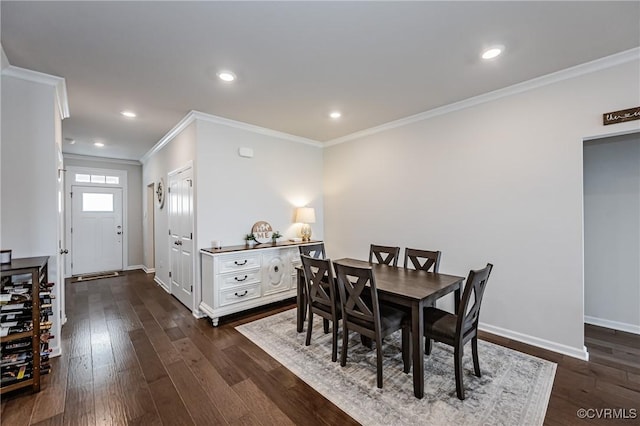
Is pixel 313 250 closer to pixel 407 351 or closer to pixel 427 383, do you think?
pixel 407 351

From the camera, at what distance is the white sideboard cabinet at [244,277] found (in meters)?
3.32

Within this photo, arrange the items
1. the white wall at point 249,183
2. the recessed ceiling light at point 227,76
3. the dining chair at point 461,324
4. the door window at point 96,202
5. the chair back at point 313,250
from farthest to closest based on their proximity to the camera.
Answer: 1. the door window at point 96,202
2. the white wall at point 249,183
3. the chair back at point 313,250
4. the recessed ceiling light at point 227,76
5. the dining chair at point 461,324

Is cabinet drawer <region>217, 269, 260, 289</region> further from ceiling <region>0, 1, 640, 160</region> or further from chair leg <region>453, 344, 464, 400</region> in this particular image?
chair leg <region>453, 344, 464, 400</region>

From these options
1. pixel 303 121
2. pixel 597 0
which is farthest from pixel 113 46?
pixel 597 0

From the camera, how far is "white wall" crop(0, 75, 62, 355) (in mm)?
2404

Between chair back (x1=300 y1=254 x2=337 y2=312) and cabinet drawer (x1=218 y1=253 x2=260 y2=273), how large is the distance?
3.84ft

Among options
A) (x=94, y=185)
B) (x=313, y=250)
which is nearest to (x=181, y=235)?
(x=313, y=250)

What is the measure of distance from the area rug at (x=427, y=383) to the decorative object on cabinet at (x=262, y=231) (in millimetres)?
1535

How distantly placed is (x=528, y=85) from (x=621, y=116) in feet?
2.59

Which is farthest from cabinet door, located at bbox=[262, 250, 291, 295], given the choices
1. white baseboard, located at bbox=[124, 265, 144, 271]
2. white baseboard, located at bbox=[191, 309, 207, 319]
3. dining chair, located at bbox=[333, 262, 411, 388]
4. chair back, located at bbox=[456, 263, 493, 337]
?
white baseboard, located at bbox=[124, 265, 144, 271]

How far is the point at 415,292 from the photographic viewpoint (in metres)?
2.09

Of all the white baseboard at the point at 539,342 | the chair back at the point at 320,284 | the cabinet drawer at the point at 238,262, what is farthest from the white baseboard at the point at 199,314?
the white baseboard at the point at 539,342

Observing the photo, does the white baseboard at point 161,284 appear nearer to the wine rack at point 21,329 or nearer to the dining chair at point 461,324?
the wine rack at point 21,329

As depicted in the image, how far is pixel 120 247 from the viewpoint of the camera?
629cm
